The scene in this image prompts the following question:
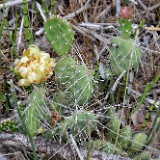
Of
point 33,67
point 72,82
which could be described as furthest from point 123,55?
point 33,67

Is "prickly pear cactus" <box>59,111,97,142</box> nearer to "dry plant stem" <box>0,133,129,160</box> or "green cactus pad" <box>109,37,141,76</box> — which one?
"dry plant stem" <box>0,133,129,160</box>

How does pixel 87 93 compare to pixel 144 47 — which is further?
pixel 144 47

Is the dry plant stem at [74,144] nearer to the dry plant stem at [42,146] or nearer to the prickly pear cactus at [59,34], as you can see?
the dry plant stem at [42,146]

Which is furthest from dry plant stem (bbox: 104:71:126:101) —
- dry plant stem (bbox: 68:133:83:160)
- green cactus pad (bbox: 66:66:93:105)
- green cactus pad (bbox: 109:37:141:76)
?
dry plant stem (bbox: 68:133:83:160)

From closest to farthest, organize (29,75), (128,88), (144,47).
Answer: (29,75) → (128,88) → (144,47)

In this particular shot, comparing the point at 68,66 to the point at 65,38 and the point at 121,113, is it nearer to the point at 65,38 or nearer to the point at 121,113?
the point at 65,38

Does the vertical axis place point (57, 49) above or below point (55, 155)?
above

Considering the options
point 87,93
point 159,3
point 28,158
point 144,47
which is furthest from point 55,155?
point 159,3
